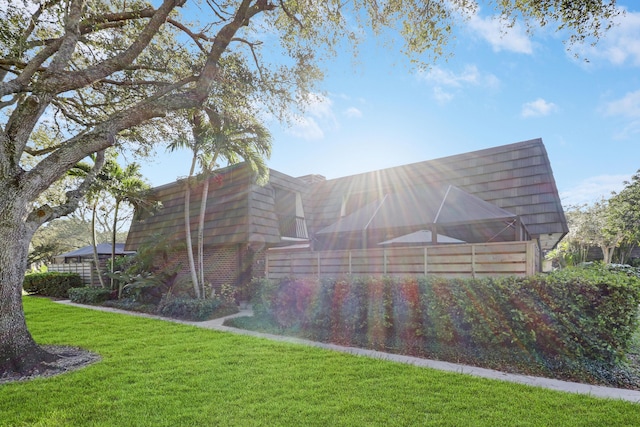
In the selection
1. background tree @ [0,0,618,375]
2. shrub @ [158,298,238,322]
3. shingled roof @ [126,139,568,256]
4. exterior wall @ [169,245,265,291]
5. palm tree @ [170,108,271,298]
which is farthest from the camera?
exterior wall @ [169,245,265,291]

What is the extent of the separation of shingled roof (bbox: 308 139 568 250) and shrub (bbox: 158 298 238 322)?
5.55m

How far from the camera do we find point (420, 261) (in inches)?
281

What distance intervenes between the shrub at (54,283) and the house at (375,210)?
351 centimetres

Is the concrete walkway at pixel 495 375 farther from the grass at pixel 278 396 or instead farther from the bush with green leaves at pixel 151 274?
the bush with green leaves at pixel 151 274

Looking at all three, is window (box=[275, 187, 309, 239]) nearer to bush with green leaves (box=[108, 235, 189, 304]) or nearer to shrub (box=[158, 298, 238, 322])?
shrub (box=[158, 298, 238, 322])

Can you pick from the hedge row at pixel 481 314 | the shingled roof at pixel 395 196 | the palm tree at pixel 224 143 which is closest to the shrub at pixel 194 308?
the palm tree at pixel 224 143

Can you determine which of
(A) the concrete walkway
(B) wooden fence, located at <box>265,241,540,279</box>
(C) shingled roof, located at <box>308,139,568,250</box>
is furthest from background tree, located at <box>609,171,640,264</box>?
(A) the concrete walkway

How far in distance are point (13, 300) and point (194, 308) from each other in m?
4.64

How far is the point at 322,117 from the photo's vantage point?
8.94 metres

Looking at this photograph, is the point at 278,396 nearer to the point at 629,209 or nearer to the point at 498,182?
the point at 498,182

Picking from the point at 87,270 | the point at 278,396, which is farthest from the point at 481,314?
the point at 87,270

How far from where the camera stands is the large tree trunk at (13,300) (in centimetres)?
432

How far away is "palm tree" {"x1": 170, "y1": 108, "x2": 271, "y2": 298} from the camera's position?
357 inches

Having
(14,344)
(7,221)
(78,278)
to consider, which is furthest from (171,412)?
(78,278)
